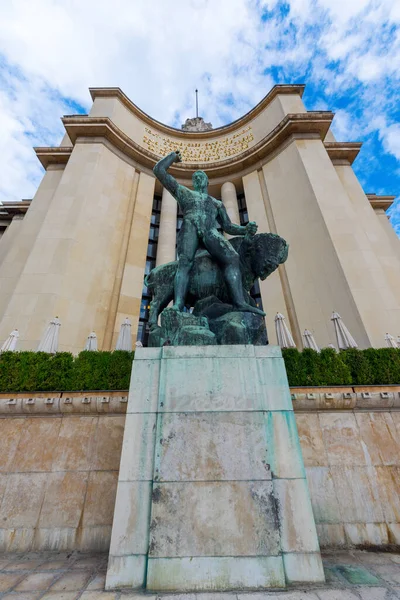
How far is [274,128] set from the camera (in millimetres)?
22781

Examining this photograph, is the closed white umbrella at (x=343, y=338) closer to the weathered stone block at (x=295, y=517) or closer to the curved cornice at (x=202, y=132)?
the weathered stone block at (x=295, y=517)

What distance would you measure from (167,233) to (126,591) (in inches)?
861

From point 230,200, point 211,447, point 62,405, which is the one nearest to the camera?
point 211,447

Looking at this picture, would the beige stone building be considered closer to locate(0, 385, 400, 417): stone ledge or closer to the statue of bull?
locate(0, 385, 400, 417): stone ledge

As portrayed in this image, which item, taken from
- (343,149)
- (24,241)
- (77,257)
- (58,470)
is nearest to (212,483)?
(58,470)

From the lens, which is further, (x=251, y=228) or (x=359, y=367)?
(x=359, y=367)

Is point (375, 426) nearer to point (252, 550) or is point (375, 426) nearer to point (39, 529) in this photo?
point (252, 550)

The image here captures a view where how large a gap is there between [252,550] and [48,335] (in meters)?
9.15

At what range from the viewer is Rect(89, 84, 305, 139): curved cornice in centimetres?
2453

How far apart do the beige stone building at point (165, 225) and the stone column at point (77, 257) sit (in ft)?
0.21

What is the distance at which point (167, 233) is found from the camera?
2277cm

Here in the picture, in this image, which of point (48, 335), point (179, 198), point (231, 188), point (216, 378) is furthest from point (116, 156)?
point (216, 378)

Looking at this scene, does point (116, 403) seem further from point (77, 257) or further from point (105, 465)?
point (77, 257)

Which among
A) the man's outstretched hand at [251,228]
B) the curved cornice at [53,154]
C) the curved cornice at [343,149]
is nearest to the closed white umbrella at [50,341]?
the man's outstretched hand at [251,228]
